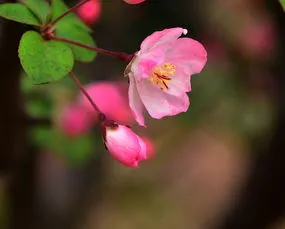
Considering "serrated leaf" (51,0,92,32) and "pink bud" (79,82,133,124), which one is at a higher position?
"serrated leaf" (51,0,92,32)

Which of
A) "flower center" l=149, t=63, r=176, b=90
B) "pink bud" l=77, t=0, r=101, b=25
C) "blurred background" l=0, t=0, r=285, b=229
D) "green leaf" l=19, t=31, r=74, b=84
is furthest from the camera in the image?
"blurred background" l=0, t=0, r=285, b=229

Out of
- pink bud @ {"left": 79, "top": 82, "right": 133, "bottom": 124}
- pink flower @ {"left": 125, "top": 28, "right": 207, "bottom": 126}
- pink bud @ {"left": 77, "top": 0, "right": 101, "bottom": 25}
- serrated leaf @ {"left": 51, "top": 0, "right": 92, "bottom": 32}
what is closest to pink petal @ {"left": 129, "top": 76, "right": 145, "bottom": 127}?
pink flower @ {"left": 125, "top": 28, "right": 207, "bottom": 126}

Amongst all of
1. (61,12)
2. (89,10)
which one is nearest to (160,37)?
(61,12)

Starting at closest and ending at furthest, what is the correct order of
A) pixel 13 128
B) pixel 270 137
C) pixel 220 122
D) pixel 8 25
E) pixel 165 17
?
pixel 8 25, pixel 13 128, pixel 270 137, pixel 165 17, pixel 220 122

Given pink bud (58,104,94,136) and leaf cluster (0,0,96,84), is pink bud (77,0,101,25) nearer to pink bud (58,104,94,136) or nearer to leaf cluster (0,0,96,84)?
leaf cluster (0,0,96,84)

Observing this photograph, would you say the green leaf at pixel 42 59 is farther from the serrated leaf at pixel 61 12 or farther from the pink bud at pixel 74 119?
the pink bud at pixel 74 119

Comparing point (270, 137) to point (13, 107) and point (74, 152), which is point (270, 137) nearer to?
point (74, 152)

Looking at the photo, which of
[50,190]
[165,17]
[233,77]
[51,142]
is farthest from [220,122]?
[51,142]
